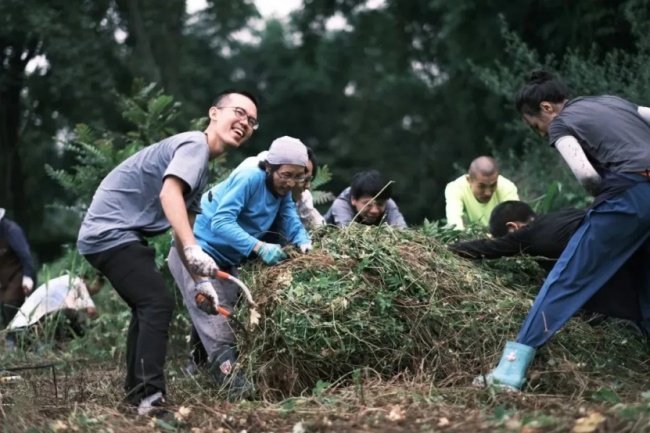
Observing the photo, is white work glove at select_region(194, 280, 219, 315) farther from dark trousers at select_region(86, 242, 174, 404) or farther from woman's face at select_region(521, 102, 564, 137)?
woman's face at select_region(521, 102, 564, 137)

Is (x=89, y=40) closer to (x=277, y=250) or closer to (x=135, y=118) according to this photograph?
(x=135, y=118)

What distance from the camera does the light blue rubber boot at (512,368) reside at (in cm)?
532

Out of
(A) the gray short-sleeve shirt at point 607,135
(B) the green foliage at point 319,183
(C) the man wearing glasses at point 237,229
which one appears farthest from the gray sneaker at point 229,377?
(B) the green foliage at point 319,183

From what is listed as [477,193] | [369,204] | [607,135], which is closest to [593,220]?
[607,135]

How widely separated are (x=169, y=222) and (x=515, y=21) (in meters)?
9.95

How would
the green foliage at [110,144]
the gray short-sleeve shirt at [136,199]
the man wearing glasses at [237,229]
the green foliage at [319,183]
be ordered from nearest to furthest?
the gray short-sleeve shirt at [136,199] < the man wearing glasses at [237,229] < the green foliage at [319,183] < the green foliage at [110,144]

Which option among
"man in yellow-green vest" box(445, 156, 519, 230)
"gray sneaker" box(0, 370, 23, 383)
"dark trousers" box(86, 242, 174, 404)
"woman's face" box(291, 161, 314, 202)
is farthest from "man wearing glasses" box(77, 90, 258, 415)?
"man in yellow-green vest" box(445, 156, 519, 230)

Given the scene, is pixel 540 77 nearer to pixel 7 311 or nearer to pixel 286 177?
pixel 286 177

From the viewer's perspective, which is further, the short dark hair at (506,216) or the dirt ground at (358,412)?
the short dark hair at (506,216)

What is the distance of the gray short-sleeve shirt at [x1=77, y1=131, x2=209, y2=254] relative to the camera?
5551 millimetres

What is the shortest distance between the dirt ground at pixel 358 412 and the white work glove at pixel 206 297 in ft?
1.47

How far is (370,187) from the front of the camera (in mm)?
Answer: 7535

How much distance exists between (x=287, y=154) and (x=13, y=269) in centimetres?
519

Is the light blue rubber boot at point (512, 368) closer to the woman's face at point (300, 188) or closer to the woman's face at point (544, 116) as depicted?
the woman's face at point (544, 116)
